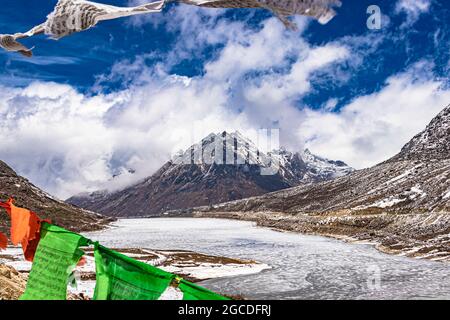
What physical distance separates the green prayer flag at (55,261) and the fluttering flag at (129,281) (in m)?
0.99

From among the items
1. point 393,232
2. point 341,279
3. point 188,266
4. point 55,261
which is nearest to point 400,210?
point 393,232

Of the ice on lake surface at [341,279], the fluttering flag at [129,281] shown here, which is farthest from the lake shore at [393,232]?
the fluttering flag at [129,281]

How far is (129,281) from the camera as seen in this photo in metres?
6.89

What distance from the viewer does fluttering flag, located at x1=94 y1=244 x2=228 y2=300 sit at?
22.0 feet

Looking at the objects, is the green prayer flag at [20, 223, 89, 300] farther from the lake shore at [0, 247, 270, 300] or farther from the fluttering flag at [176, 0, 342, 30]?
the lake shore at [0, 247, 270, 300]

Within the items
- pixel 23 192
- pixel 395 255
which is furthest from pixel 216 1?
pixel 23 192

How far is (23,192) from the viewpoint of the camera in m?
163

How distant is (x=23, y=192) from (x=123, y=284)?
17244 cm

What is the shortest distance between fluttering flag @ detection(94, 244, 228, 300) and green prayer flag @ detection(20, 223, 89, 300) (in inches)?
39.0

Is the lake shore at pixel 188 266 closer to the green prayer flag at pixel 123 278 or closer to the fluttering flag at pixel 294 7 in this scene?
the green prayer flag at pixel 123 278

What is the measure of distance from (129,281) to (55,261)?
5.26 ft

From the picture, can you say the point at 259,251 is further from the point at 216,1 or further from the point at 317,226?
the point at 216,1

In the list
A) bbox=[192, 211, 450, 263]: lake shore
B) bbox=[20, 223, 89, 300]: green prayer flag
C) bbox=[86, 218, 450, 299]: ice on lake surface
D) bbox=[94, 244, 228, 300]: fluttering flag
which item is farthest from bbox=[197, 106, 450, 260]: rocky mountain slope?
bbox=[20, 223, 89, 300]: green prayer flag

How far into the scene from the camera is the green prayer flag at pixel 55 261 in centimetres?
758
